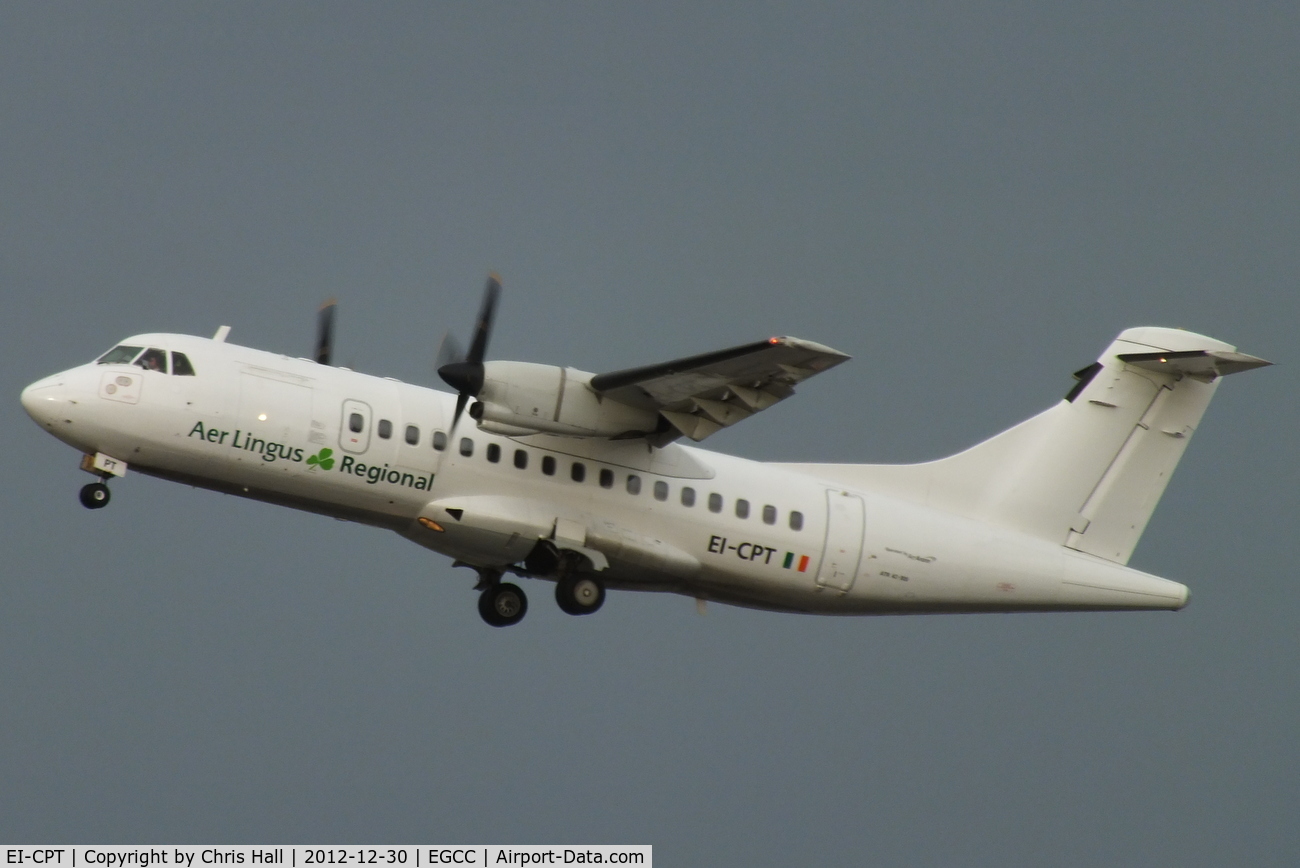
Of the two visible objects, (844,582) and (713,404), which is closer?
(713,404)

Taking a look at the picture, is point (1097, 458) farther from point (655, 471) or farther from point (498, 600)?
point (498, 600)

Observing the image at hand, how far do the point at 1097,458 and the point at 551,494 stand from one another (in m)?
7.79

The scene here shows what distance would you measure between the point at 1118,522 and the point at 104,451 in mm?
12929

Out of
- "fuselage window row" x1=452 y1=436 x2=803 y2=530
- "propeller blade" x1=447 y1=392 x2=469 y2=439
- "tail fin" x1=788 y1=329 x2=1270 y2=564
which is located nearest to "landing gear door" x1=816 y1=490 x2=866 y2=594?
"fuselage window row" x1=452 y1=436 x2=803 y2=530

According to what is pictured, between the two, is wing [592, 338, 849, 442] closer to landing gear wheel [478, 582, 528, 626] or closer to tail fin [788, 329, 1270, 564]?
landing gear wheel [478, 582, 528, 626]

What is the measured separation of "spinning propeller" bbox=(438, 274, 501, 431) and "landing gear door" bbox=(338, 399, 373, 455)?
999 millimetres

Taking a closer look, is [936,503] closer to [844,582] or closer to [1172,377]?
[844,582]

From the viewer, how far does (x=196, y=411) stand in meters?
17.2

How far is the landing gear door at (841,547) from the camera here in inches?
773

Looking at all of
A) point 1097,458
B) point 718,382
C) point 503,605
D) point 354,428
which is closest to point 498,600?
point 503,605

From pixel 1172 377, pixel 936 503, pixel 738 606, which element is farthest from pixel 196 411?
pixel 1172 377

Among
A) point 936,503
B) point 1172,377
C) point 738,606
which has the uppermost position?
point 1172,377

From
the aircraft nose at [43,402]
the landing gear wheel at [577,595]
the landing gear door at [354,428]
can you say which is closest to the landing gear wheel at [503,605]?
the landing gear wheel at [577,595]

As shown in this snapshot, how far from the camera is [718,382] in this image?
17500 millimetres
